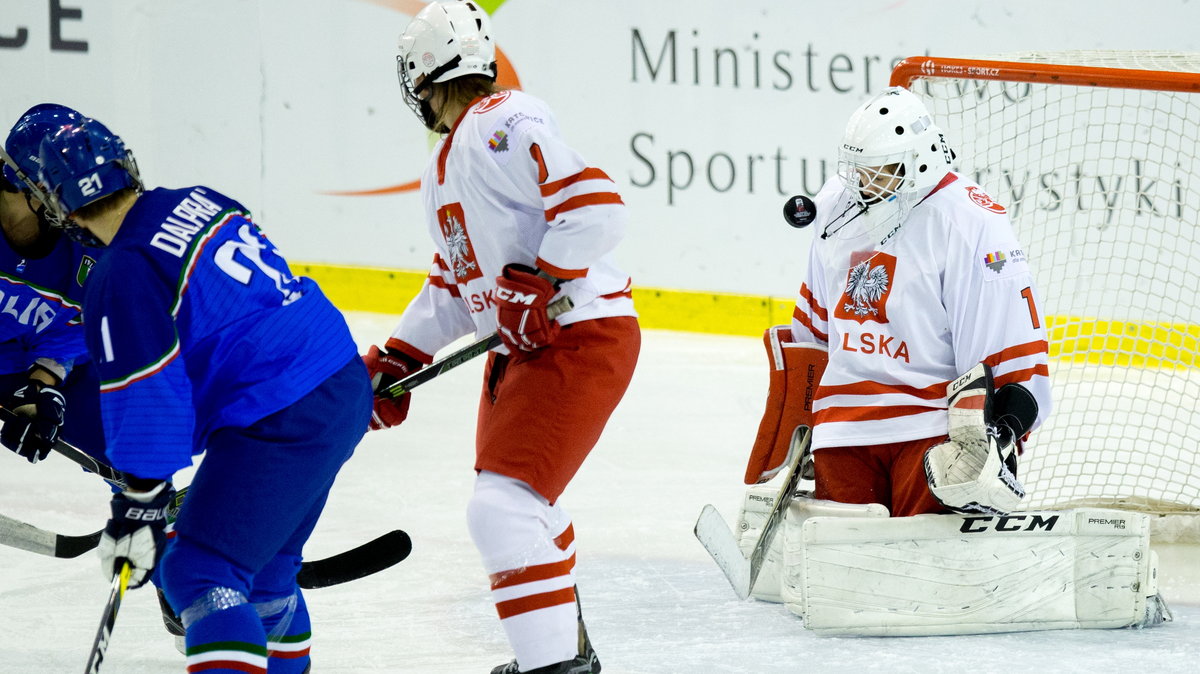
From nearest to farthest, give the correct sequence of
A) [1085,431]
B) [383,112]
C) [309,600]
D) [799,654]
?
1. [799,654]
2. [309,600]
3. [1085,431]
4. [383,112]

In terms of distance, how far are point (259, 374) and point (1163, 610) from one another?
172 cm

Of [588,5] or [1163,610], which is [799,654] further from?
[588,5]

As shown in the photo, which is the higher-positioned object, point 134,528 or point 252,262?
point 252,262

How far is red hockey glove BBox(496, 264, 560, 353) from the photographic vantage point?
2170 millimetres

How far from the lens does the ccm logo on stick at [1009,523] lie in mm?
2541

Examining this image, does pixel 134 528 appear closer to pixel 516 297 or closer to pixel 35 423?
pixel 516 297

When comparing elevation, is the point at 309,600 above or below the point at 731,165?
below

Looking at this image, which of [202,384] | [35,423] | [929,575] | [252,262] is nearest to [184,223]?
[252,262]

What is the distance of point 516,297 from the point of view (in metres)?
2.17

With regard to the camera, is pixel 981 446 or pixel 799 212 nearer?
pixel 981 446

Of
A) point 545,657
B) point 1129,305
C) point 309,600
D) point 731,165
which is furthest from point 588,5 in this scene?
point 545,657

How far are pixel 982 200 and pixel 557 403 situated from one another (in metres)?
0.99

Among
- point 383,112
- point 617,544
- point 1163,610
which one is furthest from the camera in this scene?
point 383,112

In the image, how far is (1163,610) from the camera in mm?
2656
